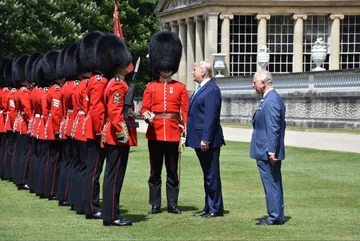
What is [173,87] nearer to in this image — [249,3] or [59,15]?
[59,15]

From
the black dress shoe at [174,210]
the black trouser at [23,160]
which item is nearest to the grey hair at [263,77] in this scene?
the black dress shoe at [174,210]

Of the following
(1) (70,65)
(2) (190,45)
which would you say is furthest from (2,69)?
(2) (190,45)

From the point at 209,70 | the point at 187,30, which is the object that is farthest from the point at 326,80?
the point at 187,30

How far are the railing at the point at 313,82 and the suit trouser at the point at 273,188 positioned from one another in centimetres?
2603

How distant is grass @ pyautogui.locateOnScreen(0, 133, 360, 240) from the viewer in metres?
13.8

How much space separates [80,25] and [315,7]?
790 inches

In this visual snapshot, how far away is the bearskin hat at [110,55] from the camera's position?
49.4ft

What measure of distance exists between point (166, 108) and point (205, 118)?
59cm

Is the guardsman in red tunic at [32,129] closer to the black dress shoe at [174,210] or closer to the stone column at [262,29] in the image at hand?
the black dress shoe at [174,210]

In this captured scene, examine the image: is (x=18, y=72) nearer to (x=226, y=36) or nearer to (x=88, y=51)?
(x=88, y=51)


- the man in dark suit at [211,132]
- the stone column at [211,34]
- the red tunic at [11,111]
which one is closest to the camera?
the man in dark suit at [211,132]

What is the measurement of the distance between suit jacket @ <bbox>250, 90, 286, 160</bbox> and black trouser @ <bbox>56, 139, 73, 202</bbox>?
317 centimetres

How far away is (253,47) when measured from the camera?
73.9 meters

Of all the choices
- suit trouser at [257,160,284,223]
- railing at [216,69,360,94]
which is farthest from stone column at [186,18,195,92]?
suit trouser at [257,160,284,223]
